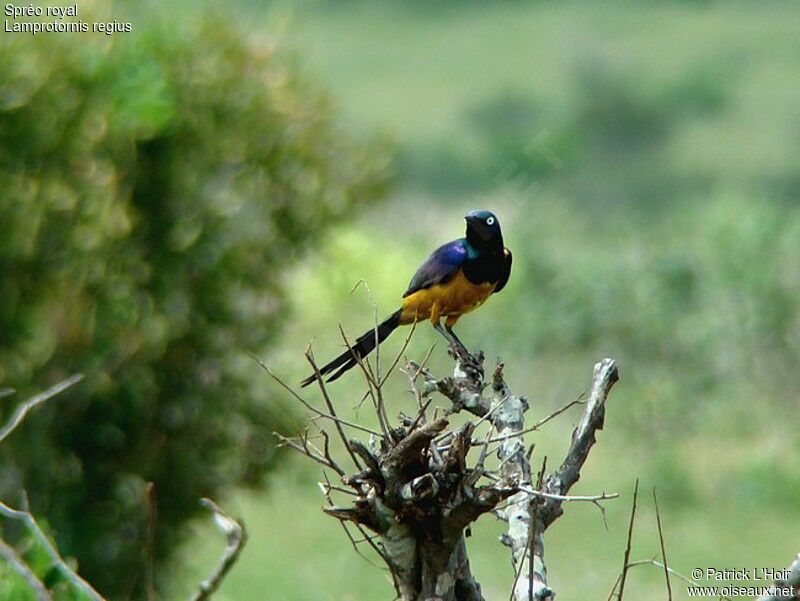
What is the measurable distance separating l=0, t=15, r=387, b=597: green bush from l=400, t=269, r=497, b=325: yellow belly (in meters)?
3.04

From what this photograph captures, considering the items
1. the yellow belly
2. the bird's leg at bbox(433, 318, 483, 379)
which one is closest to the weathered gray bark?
the bird's leg at bbox(433, 318, 483, 379)

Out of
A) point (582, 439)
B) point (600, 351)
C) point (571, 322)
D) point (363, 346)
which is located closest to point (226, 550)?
point (582, 439)

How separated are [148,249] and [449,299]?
11.3 ft

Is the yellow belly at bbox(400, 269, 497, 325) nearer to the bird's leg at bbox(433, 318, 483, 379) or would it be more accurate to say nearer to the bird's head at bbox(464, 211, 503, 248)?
the bird's leg at bbox(433, 318, 483, 379)

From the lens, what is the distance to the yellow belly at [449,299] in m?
2.95

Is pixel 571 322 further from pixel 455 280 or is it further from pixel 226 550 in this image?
pixel 226 550

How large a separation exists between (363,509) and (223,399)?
14.4 ft

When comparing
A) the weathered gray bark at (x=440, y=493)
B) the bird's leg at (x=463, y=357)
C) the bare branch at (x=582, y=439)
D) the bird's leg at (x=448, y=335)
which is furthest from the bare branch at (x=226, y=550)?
the bird's leg at (x=448, y=335)

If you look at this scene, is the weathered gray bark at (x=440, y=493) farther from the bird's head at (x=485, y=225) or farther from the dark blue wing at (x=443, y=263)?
the dark blue wing at (x=443, y=263)

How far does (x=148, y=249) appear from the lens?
245 inches

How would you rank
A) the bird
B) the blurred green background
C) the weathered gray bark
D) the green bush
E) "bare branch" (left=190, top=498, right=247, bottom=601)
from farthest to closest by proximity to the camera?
the blurred green background < the green bush < the bird < "bare branch" (left=190, top=498, right=247, bottom=601) < the weathered gray bark

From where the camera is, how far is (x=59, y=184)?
5844mm

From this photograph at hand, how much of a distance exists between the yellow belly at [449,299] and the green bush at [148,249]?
3040 millimetres

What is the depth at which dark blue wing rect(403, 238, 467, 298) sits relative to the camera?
284 centimetres
